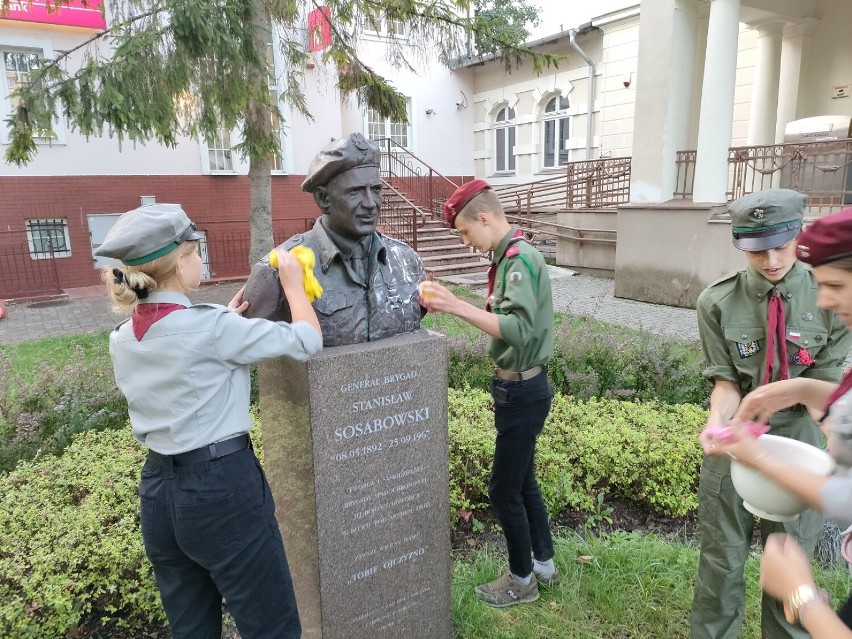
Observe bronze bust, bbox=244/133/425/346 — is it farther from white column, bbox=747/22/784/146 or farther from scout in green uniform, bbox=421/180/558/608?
white column, bbox=747/22/784/146

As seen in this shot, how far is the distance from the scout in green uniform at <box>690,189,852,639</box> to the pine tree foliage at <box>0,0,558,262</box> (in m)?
5.83

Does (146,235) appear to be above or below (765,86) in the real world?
below

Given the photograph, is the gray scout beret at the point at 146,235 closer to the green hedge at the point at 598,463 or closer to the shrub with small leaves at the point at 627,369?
the green hedge at the point at 598,463

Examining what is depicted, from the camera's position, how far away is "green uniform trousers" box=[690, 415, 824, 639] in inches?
87.8

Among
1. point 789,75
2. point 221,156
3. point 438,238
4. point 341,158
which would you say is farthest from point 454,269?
point 341,158

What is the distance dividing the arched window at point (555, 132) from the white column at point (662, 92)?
7520 millimetres

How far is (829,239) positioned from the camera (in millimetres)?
1288

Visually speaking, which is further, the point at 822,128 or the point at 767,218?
the point at 822,128

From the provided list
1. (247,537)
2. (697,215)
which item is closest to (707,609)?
(247,537)

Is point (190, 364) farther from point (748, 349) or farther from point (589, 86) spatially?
point (589, 86)

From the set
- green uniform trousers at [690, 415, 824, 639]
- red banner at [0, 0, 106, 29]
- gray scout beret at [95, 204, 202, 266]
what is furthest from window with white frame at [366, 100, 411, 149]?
gray scout beret at [95, 204, 202, 266]

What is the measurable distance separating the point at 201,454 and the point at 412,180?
1584cm

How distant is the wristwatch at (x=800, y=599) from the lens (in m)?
1.15

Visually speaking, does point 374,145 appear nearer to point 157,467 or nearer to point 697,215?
point 157,467
